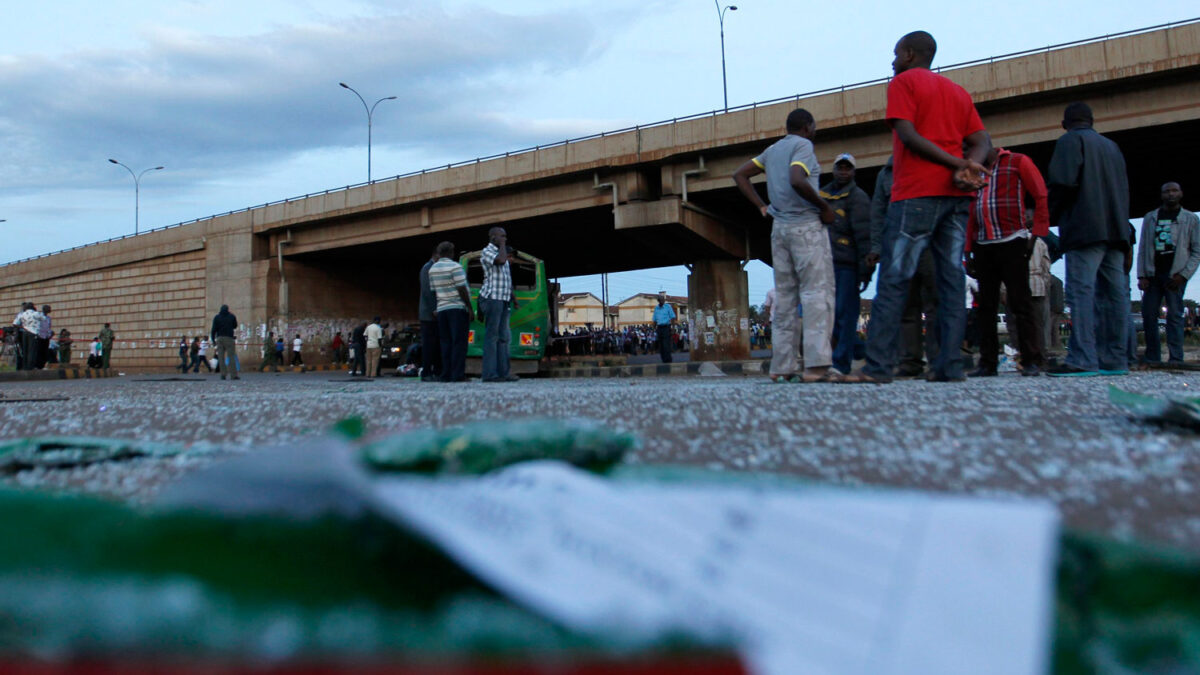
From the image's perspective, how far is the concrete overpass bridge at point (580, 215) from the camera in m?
18.4

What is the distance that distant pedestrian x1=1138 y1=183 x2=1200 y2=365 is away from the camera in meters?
7.54

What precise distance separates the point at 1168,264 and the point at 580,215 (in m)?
20.8

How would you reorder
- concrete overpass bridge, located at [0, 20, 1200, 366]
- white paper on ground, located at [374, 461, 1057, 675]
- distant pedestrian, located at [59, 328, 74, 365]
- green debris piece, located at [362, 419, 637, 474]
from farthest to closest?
distant pedestrian, located at [59, 328, 74, 365]
concrete overpass bridge, located at [0, 20, 1200, 366]
green debris piece, located at [362, 419, 637, 474]
white paper on ground, located at [374, 461, 1057, 675]

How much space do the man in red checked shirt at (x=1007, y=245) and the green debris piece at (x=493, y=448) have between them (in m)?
5.44

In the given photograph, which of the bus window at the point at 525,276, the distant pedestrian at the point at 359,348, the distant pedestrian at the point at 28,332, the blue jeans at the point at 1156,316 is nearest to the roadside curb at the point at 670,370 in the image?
the bus window at the point at 525,276

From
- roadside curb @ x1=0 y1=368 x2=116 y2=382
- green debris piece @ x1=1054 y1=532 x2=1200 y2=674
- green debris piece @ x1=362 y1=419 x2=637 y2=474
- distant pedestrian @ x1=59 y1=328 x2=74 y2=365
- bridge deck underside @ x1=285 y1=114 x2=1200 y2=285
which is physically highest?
bridge deck underside @ x1=285 y1=114 x2=1200 y2=285

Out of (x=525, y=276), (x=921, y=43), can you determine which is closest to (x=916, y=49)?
(x=921, y=43)

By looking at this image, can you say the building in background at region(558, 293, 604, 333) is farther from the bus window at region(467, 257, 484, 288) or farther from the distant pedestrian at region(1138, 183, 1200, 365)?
the distant pedestrian at region(1138, 183, 1200, 365)

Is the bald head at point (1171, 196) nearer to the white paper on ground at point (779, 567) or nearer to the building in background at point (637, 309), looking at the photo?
the white paper on ground at point (779, 567)

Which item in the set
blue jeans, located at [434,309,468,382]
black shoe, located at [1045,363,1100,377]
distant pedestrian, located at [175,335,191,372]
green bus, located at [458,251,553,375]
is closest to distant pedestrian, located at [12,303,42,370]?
distant pedestrian, located at [175,335,191,372]

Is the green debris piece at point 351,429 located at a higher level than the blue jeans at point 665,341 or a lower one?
lower

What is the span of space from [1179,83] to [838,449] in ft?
68.4

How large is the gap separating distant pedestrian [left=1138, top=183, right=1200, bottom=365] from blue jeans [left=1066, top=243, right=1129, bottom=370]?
1.64 metres

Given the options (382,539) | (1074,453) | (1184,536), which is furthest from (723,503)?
(1074,453)
